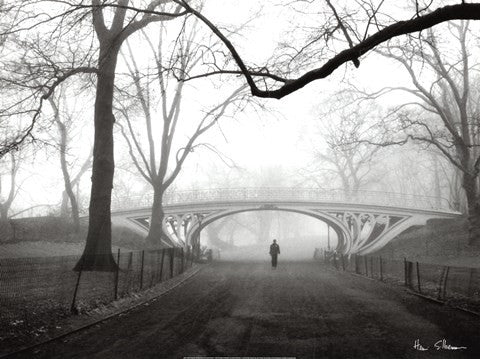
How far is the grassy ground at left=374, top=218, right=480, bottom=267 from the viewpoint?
23203 millimetres

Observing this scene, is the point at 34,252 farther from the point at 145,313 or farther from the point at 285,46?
the point at 285,46

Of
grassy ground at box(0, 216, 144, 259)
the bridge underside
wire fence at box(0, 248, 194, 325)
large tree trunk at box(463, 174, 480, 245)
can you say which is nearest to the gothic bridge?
the bridge underside

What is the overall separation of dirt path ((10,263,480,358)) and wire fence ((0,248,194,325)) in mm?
1013

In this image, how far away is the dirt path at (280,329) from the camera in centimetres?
638

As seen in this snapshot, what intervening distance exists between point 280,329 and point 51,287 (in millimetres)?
4467

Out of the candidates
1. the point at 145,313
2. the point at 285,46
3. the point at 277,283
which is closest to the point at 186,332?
the point at 145,313

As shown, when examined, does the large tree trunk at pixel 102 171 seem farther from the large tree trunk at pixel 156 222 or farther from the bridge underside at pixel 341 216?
the bridge underside at pixel 341 216

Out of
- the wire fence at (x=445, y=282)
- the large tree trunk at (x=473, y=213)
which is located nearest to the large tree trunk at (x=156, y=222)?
the wire fence at (x=445, y=282)

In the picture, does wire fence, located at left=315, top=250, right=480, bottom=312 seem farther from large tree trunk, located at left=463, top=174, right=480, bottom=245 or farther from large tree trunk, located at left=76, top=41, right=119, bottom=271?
large tree trunk, located at left=76, top=41, right=119, bottom=271

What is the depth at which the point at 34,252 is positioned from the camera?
17547 mm

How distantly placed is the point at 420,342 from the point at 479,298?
5.01m

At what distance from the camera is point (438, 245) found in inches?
1064

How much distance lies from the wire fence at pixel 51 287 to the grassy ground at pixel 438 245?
664 inches
